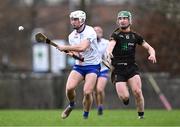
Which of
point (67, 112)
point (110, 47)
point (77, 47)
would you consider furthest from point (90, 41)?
point (67, 112)

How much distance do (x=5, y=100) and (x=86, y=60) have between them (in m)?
17.8

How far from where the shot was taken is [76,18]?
19156 mm

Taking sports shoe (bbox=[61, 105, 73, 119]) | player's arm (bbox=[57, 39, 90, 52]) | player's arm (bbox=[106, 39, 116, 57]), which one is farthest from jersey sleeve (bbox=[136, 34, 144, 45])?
sports shoe (bbox=[61, 105, 73, 119])

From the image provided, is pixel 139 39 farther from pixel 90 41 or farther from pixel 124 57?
pixel 90 41

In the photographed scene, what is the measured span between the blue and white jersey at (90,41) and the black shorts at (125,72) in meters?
0.74

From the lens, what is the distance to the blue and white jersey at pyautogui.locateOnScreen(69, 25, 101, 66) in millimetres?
19281

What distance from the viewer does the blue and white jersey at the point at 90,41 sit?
759 inches

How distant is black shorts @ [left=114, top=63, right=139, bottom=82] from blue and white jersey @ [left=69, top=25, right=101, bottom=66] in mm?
740

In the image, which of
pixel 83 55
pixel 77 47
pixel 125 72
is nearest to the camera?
pixel 77 47

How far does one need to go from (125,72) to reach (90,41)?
109 cm

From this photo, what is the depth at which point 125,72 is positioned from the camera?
19172 millimetres

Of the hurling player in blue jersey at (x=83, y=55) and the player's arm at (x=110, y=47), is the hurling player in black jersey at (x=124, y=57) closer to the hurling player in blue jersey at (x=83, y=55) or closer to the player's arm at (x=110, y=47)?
the player's arm at (x=110, y=47)

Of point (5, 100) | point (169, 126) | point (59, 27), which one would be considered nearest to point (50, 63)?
point (5, 100)

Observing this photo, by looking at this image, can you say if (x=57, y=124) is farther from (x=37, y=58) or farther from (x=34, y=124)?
(x=37, y=58)
